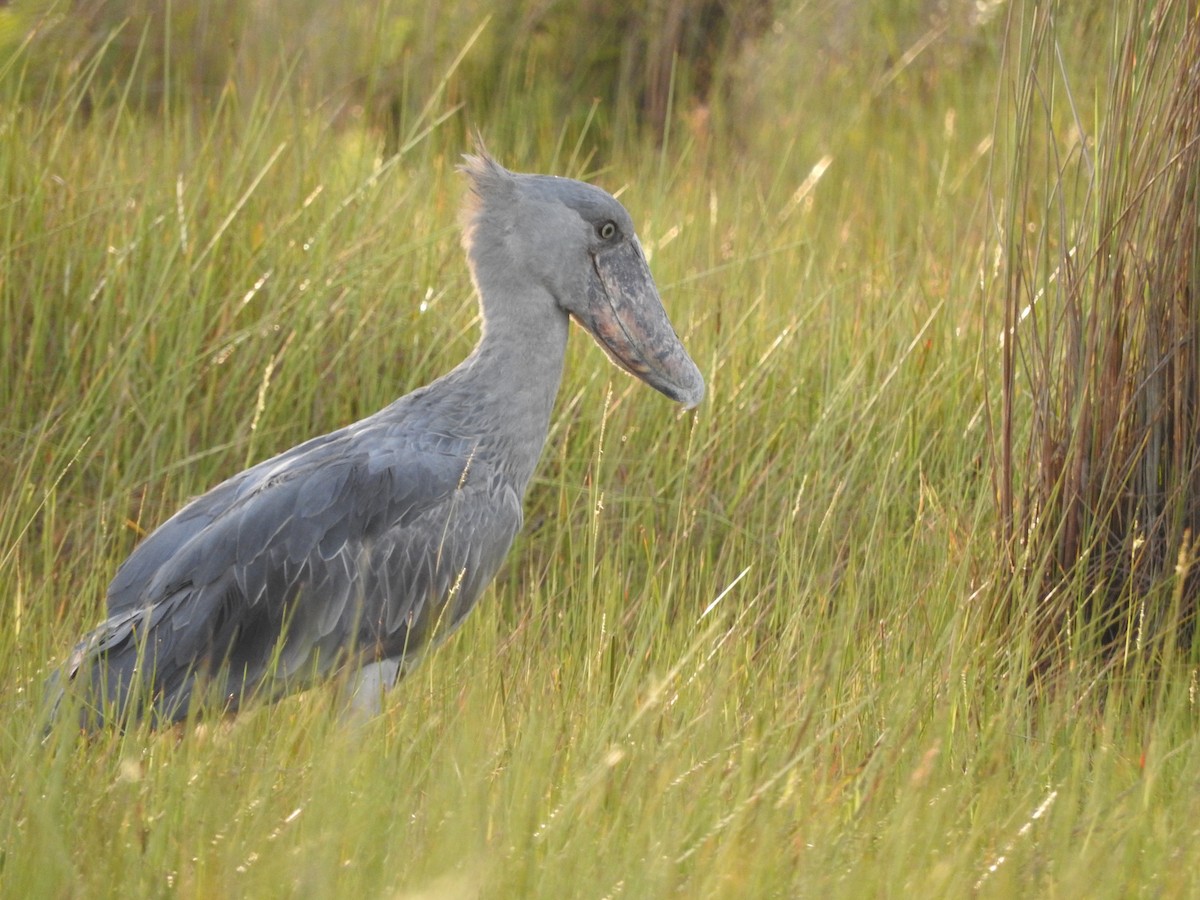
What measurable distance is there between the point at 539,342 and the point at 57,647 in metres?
1.18

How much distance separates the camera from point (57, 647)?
322 centimetres

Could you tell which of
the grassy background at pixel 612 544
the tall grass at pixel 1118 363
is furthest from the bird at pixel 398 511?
the tall grass at pixel 1118 363

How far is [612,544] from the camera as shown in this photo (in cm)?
402

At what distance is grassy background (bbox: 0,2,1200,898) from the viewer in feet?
7.42

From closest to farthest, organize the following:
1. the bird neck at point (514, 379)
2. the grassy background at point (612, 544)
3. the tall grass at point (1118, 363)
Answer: the grassy background at point (612, 544) < the tall grass at point (1118, 363) < the bird neck at point (514, 379)

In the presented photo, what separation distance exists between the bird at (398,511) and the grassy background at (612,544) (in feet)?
0.48

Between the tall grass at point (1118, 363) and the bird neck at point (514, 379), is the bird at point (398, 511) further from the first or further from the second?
the tall grass at point (1118, 363)

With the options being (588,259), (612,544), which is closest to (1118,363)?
(588,259)

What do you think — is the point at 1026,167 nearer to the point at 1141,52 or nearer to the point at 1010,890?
the point at 1141,52

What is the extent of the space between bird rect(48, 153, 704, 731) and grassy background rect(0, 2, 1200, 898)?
0.48 ft

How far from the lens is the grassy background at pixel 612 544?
7.42 ft

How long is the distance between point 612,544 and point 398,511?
2.63 ft

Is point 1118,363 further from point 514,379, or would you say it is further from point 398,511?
point 398,511

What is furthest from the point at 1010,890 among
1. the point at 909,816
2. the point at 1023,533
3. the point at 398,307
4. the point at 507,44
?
the point at 507,44
